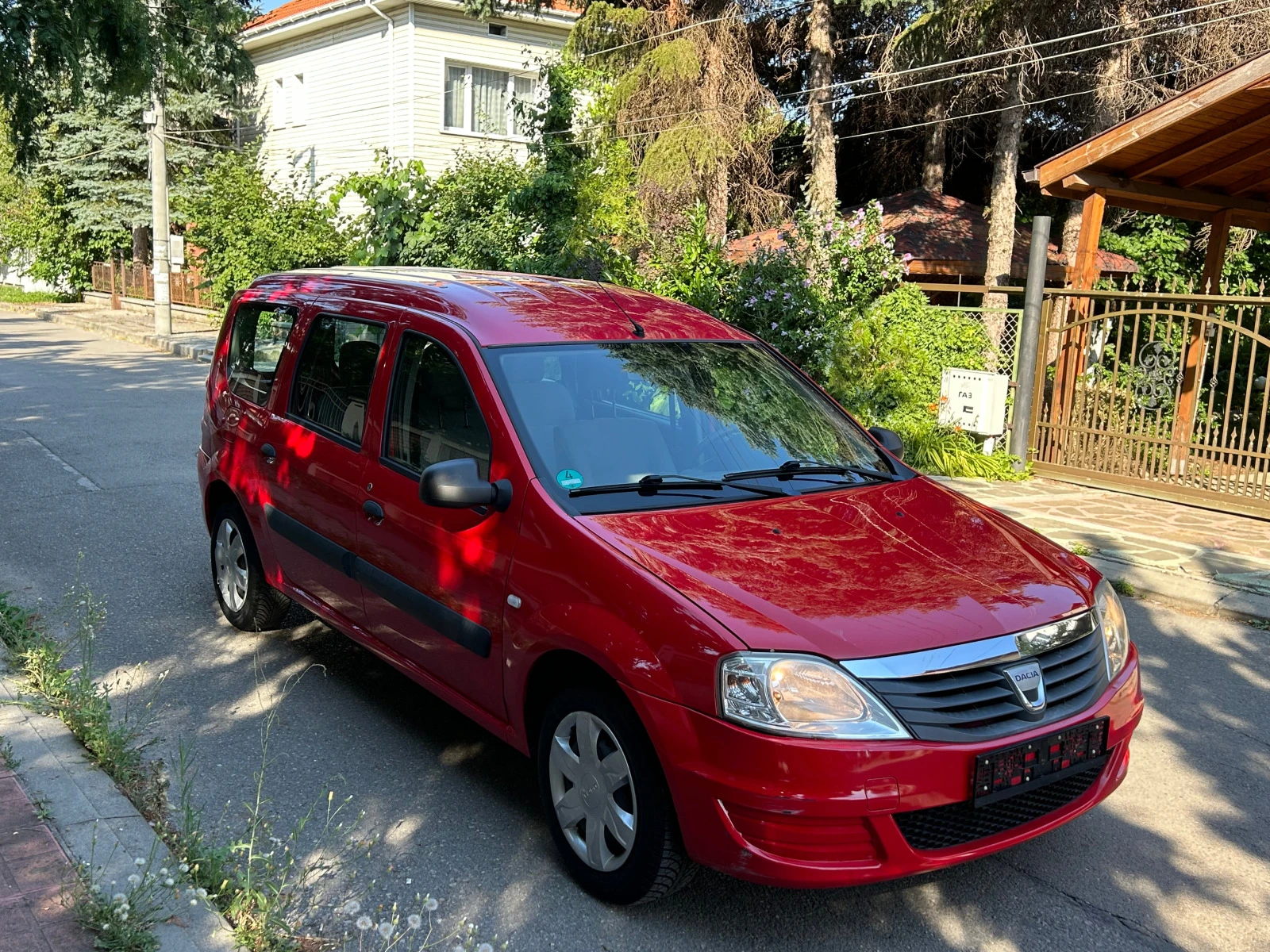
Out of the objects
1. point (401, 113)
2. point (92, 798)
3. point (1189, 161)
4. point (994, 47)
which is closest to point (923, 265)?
point (994, 47)

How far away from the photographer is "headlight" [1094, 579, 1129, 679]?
3719mm

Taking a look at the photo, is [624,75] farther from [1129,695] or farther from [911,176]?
[1129,695]

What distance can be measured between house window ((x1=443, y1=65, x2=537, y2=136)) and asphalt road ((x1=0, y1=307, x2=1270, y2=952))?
22.4m

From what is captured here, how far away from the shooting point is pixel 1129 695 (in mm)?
3686

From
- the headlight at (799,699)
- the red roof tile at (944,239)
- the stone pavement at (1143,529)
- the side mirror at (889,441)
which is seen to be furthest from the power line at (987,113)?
the headlight at (799,699)

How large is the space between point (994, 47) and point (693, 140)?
5468mm

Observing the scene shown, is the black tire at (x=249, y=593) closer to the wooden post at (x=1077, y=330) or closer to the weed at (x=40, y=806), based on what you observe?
the weed at (x=40, y=806)

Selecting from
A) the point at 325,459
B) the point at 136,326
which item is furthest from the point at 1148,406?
the point at 136,326

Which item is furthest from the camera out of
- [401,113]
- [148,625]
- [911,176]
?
[911,176]

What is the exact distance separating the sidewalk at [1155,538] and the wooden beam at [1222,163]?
3532 mm

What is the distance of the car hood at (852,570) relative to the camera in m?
3.22

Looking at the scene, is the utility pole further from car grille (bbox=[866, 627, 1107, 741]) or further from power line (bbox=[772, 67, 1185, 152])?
car grille (bbox=[866, 627, 1107, 741])

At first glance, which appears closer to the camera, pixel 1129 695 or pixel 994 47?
Answer: pixel 1129 695

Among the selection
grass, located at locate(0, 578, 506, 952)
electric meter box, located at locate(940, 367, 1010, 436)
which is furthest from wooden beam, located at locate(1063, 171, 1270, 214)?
grass, located at locate(0, 578, 506, 952)
